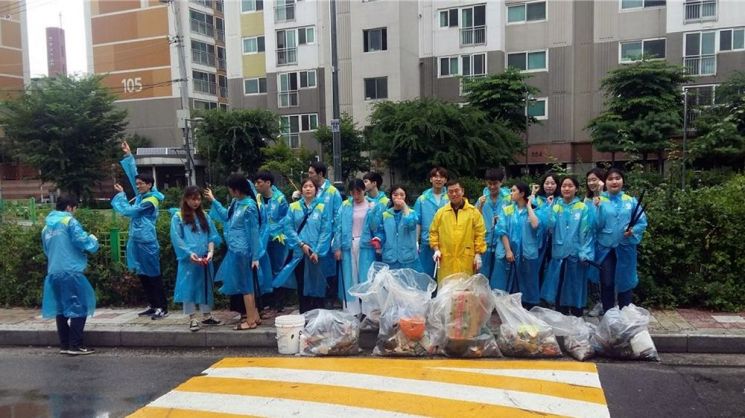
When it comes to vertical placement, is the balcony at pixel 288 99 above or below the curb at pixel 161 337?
above

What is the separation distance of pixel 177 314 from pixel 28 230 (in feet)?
9.13

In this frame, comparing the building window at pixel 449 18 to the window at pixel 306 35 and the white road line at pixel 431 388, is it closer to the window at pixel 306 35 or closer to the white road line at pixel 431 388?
the window at pixel 306 35

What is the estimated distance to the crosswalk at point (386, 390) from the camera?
4547mm

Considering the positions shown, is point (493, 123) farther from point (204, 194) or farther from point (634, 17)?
point (204, 194)

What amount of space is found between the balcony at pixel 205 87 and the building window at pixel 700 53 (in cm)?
3367

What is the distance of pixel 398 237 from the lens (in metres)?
6.74

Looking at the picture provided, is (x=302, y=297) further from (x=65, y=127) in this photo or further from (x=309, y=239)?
(x=65, y=127)

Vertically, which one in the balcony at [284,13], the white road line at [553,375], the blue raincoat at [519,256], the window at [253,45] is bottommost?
the white road line at [553,375]

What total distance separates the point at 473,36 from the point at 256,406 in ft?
103

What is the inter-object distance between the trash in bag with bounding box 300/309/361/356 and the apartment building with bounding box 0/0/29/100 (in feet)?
167

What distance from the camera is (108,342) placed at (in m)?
6.88

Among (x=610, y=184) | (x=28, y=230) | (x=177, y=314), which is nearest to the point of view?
(x=610, y=184)

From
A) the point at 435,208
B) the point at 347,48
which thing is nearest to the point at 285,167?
the point at 347,48

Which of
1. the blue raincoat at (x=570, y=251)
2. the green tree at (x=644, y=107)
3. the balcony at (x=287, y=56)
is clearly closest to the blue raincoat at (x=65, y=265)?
the blue raincoat at (x=570, y=251)
